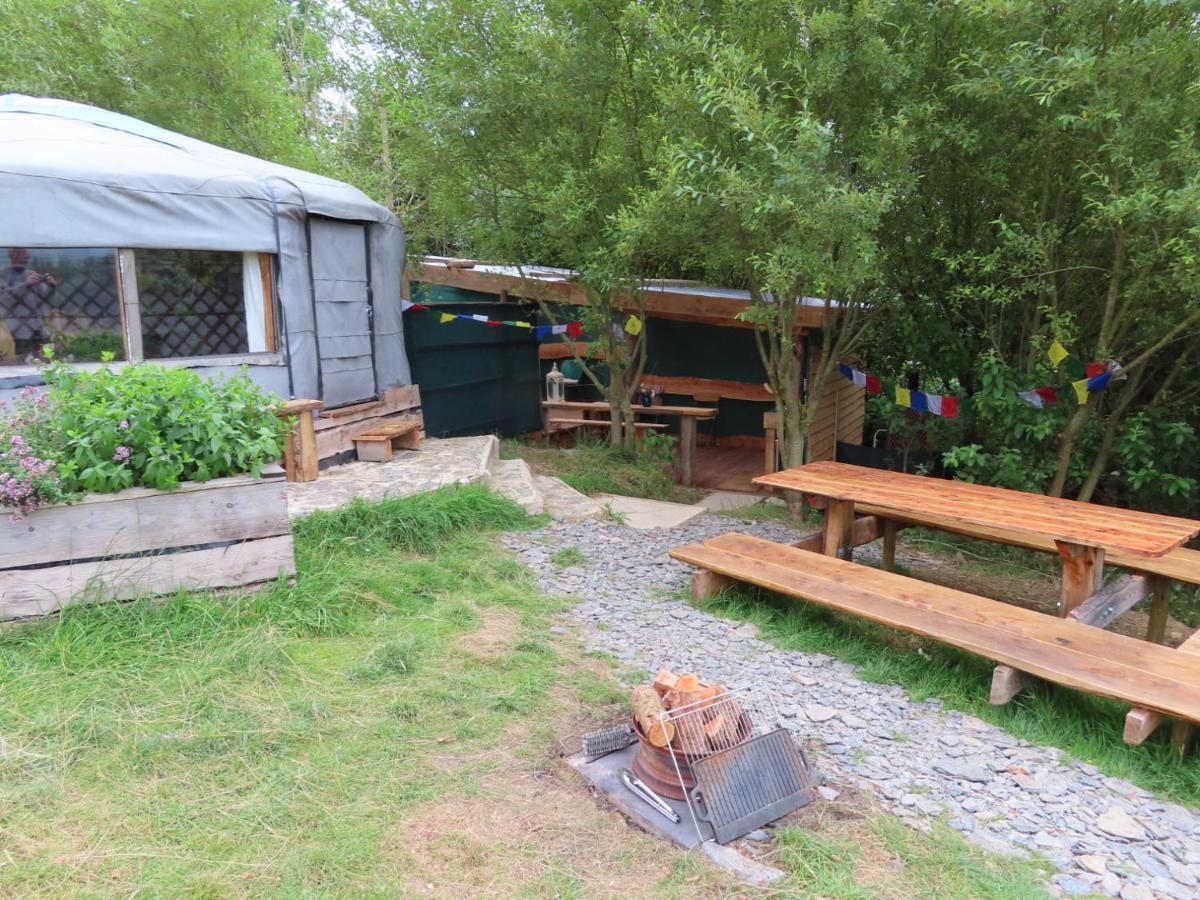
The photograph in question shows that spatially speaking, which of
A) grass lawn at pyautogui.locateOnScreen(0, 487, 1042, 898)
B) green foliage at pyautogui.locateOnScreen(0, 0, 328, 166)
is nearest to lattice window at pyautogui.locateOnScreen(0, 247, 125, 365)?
grass lawn at pyautogui.locateOnScreen(0, 487, 1042, 898)

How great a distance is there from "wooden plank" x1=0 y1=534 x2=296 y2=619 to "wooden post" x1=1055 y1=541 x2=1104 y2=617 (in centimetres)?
349

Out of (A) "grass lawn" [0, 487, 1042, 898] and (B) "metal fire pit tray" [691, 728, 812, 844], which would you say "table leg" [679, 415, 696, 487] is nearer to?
(A) "grass lawn" [0, 487, 1042, 898]

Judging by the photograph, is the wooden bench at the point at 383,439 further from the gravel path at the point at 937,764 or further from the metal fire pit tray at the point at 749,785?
the metal fire pit tray at the point at 749,785

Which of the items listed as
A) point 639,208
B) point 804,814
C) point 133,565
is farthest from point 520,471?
point 804,814

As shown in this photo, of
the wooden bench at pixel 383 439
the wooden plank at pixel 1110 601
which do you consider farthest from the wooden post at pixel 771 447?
the wooden plank at pixel 1110 601

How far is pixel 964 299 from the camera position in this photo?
21.0ft

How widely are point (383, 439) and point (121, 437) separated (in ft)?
10.1

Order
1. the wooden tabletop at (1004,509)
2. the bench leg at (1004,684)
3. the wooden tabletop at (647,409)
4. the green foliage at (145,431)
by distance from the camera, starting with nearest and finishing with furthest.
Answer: the bench leg at (1004,684) < the green foliage at (145,431) < the wooden tabletop at (1004,509) < the wooden tabletop at (647,409)

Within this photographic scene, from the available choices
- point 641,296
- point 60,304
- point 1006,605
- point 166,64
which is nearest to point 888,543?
point 1006,605

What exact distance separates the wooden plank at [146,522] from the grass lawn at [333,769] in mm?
252

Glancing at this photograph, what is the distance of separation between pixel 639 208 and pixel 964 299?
107 inches

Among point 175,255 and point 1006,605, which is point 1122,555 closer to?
point 1006,605

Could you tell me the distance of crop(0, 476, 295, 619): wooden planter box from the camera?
318 centimetres

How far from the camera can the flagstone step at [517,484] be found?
5738 millimetres
